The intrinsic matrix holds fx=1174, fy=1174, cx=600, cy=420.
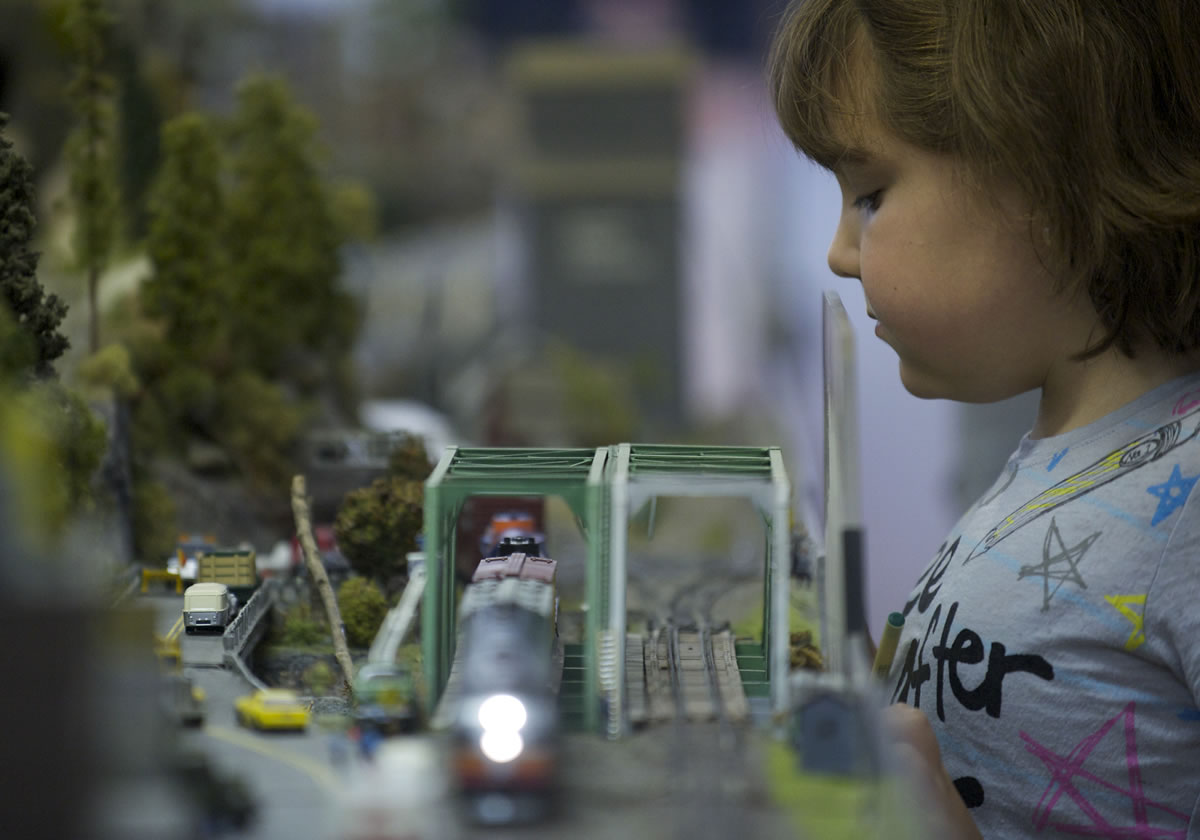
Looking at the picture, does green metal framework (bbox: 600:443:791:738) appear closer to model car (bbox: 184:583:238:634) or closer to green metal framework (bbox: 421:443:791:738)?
green metal framework (bbox: 421:443:791:738)

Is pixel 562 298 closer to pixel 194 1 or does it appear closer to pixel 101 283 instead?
pixel 194 1

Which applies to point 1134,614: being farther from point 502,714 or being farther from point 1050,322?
point 502,714

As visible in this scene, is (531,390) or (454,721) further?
(531,390)

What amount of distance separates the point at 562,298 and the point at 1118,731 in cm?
325

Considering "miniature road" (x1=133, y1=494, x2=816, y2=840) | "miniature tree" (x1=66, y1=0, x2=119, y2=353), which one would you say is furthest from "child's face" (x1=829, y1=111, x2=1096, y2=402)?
"miniature tree" (x1=66, y1=0, x2=119, y2=353)

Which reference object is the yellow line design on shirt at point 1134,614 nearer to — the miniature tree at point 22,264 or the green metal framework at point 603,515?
the green metal framework at point 603,515

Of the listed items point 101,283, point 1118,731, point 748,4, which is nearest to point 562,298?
point 748,4

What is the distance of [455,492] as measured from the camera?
0.51 meters

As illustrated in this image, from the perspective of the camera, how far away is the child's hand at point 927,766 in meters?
0.47

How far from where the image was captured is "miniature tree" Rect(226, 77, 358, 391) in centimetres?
109

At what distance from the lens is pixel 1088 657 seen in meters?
0.65

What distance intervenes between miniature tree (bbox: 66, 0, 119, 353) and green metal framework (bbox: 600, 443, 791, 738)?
21.6 inches

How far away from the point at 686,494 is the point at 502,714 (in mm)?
135

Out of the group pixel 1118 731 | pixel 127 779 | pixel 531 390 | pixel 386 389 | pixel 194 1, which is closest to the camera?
pixel 127 779
